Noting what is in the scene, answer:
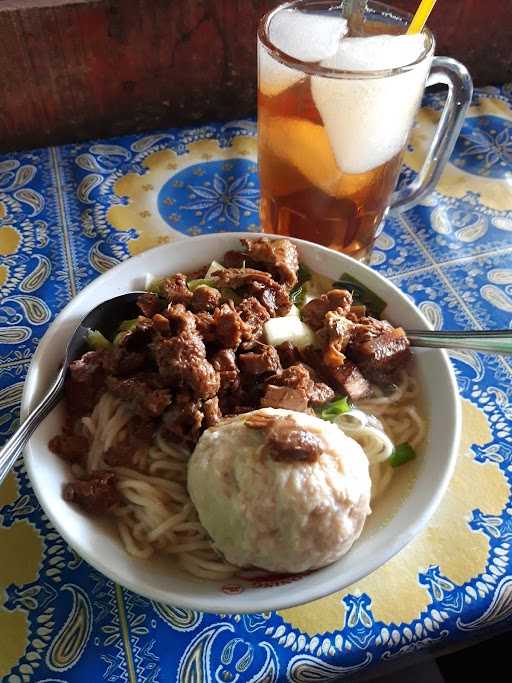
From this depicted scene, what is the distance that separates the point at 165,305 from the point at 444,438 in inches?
24.4

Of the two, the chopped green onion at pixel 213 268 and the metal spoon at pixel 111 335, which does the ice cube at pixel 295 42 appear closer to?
the chopped green onion at pixel 213 268

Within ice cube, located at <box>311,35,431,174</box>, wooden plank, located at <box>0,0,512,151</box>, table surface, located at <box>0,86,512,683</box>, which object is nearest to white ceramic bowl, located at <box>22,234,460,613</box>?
table surface, located at <box>0,86,512,683</box>

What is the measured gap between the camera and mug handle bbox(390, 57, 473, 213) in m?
1.53

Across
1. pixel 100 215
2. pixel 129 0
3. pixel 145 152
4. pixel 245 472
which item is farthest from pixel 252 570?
pixel 129 0

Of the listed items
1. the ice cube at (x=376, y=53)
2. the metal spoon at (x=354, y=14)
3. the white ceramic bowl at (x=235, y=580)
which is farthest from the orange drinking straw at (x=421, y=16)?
the white ceramic bowl at (x=235, y=580)

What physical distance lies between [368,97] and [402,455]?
75 cm

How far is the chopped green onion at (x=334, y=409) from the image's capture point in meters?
1.24

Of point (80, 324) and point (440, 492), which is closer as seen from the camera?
point (440, 492)

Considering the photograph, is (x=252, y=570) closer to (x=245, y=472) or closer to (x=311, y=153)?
(x=245, y=472)

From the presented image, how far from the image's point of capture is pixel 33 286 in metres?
1.65

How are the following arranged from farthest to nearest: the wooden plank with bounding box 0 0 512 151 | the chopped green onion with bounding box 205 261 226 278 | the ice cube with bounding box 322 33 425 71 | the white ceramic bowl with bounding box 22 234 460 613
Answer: the wooden plank with bounding box 0 0 512 151
the chopped green onion with bounding box 205 261 226 278
the ice cube with bounding box 322 33 425 71
the white ceramic bowl with bounding box 22 234 460 613

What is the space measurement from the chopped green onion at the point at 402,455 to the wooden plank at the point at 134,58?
1.47m

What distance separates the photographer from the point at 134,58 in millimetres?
1983

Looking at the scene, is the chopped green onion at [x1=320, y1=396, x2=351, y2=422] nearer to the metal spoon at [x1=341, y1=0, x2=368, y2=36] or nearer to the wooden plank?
the metal spoon at [x1=341, y1=0, x2=368, y2=36]
